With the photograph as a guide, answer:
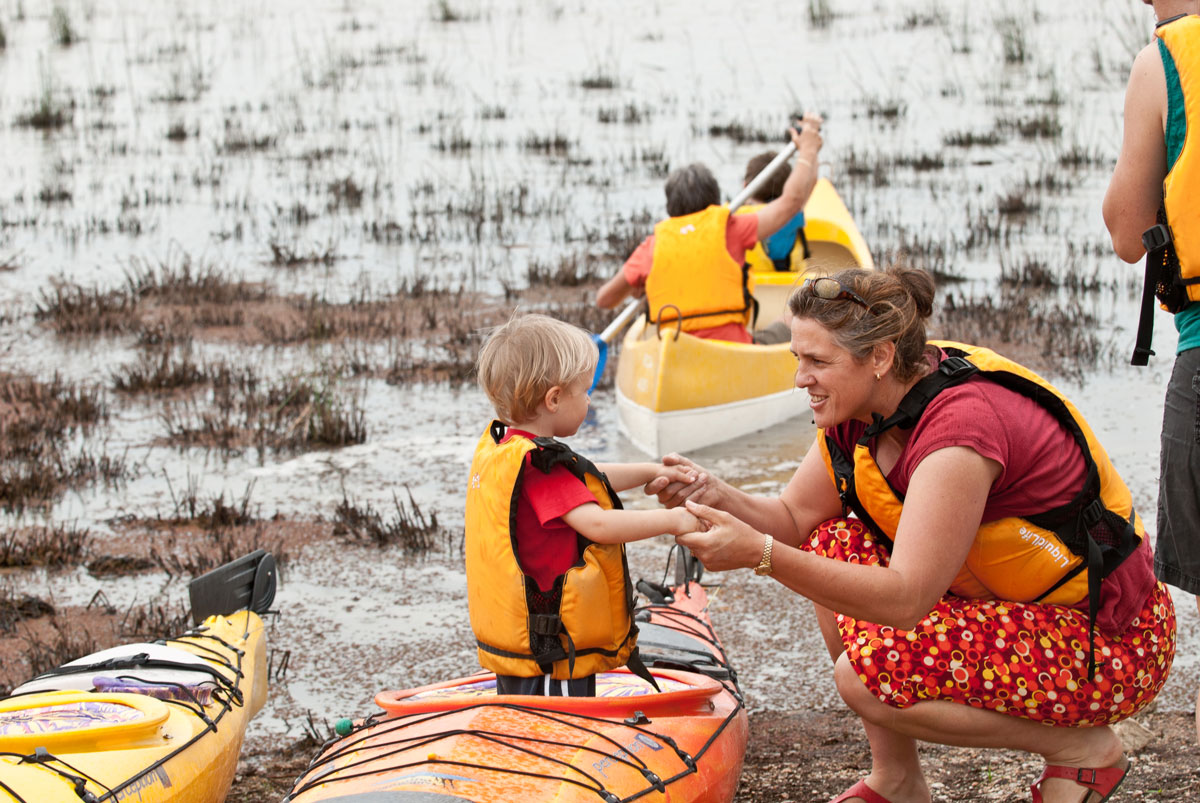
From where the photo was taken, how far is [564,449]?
3051 millimetres

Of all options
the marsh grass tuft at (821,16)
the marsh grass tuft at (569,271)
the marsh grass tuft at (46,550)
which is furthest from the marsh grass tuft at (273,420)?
the marsh grass tuft at (821,16)

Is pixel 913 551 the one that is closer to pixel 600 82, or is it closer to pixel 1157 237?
pixel 1157 237

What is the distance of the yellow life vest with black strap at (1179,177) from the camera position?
2912mm

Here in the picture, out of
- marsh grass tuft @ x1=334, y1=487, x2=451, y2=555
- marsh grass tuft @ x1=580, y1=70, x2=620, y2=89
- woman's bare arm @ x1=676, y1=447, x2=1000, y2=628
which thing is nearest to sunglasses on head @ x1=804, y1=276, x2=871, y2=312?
woman's bare arm @ x1=676, y1=447, x2=1000, y2=628

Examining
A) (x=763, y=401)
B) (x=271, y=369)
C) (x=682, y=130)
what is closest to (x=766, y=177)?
(x=763, y=401)

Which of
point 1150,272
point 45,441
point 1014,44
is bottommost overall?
point 45,441

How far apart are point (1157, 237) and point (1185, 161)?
19 centimetres

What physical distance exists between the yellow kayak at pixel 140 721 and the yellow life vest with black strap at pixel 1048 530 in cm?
186

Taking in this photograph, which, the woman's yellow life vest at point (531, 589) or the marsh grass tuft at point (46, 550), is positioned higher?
the woman's yellow life vest at point (531, 589)

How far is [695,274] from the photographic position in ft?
22.8

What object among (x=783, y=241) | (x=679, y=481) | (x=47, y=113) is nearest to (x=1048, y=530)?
(x=679, y=481)

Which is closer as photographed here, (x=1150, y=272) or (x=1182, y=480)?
(x=1182, y=480)

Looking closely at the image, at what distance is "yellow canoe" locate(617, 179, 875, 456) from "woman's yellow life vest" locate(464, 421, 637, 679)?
384 centimetres

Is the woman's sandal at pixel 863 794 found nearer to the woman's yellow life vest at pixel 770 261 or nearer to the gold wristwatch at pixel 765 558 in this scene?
the gold wristwatch at pixel 765 558
